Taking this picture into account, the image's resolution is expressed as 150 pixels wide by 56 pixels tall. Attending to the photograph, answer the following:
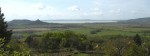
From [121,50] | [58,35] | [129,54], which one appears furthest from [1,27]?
[58,35]

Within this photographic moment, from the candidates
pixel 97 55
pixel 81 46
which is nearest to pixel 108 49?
pixel 97 55

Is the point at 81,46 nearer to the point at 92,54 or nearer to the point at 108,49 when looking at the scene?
the point at 92,54

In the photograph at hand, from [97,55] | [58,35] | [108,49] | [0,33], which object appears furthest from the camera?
[58,35]

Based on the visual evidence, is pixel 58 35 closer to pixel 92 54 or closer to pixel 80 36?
pixel 80 36

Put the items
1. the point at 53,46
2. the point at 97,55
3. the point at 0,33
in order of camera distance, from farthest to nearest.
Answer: the point at 53,46 < the point at 97,55 < the point at 0,33

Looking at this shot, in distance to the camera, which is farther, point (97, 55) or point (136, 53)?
point (97, 55)

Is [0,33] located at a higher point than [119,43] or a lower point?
higher

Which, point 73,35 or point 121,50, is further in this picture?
point 73,35

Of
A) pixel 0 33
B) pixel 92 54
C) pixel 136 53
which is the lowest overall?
pixel 92 54

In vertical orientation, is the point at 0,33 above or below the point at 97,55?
above
